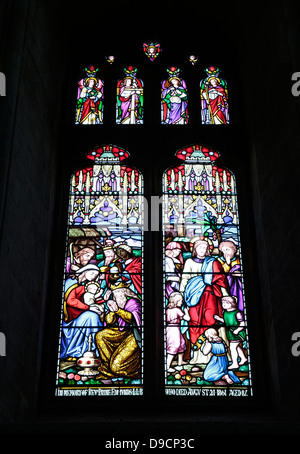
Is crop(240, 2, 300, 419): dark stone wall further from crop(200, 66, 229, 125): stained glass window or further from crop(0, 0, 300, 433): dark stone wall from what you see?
crop(200, 66, 229, 125): stained glass window

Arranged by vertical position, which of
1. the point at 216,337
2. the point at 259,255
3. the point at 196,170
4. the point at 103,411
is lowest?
the point at 103,411

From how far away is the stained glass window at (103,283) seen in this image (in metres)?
7.45

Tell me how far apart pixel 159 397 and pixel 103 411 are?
1.85ft

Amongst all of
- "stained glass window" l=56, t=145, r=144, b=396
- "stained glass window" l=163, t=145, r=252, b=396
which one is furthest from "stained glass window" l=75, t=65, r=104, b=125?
"stained glass window" l=163, t=145, r=252, b=396

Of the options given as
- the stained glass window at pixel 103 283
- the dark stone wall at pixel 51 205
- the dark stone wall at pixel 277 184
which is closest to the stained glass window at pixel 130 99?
the stained glass window at pixel 103 283

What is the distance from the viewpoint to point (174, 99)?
31.2ft

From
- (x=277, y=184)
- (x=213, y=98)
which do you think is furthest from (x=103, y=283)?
(x=213, y=98)

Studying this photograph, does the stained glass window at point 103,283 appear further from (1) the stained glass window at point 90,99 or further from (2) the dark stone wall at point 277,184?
(2) the dark stone wall at point 277,184

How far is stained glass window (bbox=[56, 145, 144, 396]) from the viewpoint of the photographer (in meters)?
7.45

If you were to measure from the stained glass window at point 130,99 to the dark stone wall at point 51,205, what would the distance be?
96cm

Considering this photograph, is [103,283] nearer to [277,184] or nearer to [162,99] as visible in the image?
[277,184]

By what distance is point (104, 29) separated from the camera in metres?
10.2
